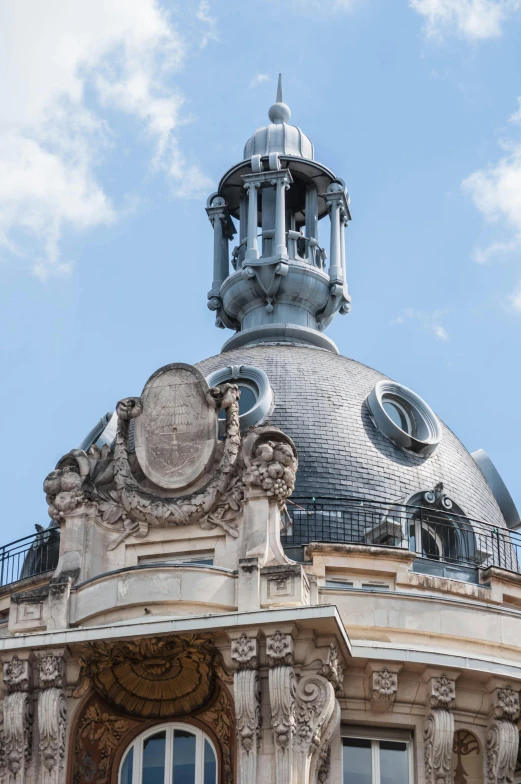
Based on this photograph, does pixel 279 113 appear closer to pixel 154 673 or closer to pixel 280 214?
pixel 280 214

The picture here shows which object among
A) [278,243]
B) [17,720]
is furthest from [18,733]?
[278,243]

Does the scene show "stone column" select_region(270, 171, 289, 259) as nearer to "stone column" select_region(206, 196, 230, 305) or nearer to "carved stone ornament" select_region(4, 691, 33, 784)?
"stone column" select_region(206, 196, 230, 305)

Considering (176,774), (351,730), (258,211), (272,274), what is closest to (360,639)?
(351,730)

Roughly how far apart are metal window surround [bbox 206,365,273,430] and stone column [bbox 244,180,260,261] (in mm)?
6085

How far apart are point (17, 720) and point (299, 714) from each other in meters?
4.67

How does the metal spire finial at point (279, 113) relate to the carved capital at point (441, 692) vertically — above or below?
above

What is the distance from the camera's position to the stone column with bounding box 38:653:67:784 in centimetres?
3266

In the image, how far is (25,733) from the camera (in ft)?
108

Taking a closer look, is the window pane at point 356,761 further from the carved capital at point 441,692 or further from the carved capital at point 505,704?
the carved capital at point 505,704

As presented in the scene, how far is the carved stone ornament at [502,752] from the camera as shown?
3362 centimetres

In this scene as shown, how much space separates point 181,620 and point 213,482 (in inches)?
139

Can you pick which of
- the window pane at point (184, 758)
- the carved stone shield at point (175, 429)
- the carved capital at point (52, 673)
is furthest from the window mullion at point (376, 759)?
the carved stone shield at point (175, 429)

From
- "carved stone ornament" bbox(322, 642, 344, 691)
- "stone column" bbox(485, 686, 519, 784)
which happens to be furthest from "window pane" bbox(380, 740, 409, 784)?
"carved stone ornament" bbox(322, 642, 344, 691)

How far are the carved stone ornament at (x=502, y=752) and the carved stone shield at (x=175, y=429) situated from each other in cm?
685
